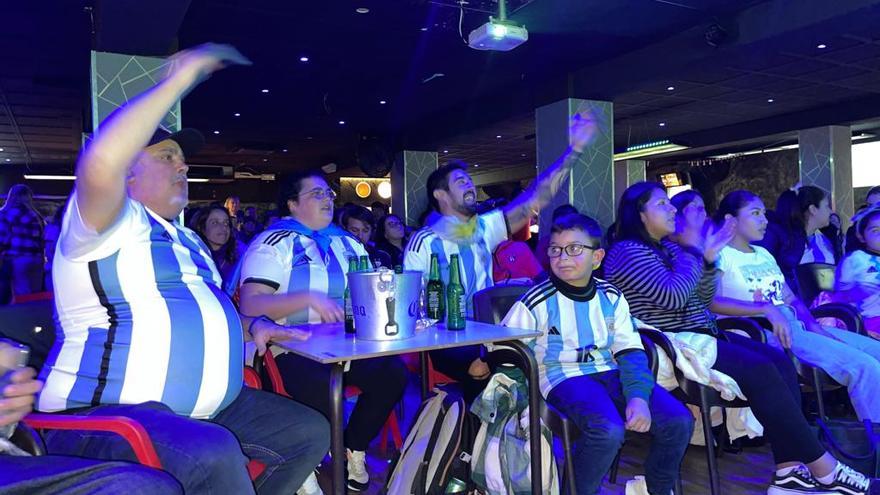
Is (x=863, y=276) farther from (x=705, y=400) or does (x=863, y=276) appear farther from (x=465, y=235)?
(x=465, y=235)

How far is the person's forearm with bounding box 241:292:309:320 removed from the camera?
2350 mm

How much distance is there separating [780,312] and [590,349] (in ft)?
3.80

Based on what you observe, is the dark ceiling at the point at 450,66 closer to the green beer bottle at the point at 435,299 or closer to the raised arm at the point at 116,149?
the green beer bottle at the point at 435,299

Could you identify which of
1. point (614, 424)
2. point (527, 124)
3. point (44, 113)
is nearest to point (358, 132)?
point (527, 124)

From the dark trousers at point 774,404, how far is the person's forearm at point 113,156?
2219 millimetres

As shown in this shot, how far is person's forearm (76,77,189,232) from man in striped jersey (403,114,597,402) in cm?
137

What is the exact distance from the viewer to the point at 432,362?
9.23 feet

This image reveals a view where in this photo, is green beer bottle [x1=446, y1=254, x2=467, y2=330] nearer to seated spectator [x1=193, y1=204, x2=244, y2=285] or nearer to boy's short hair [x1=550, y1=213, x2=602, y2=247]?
boy's short hair [x1=550, y1=213, x2=602, y2=247]

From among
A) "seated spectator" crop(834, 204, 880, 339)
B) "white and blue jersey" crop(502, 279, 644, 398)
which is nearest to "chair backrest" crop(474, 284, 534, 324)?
"white and blue jersey" crop(502, 279, 644, 398)

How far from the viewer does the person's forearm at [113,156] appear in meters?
Answer: 1.34

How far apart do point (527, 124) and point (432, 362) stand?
28.7 ft

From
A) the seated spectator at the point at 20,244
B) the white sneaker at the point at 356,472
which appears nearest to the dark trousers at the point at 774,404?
the white sneaker at the point at 356,472

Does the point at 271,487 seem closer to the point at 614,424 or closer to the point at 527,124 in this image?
the point at 614,424

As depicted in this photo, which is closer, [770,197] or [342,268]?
[342,268]
